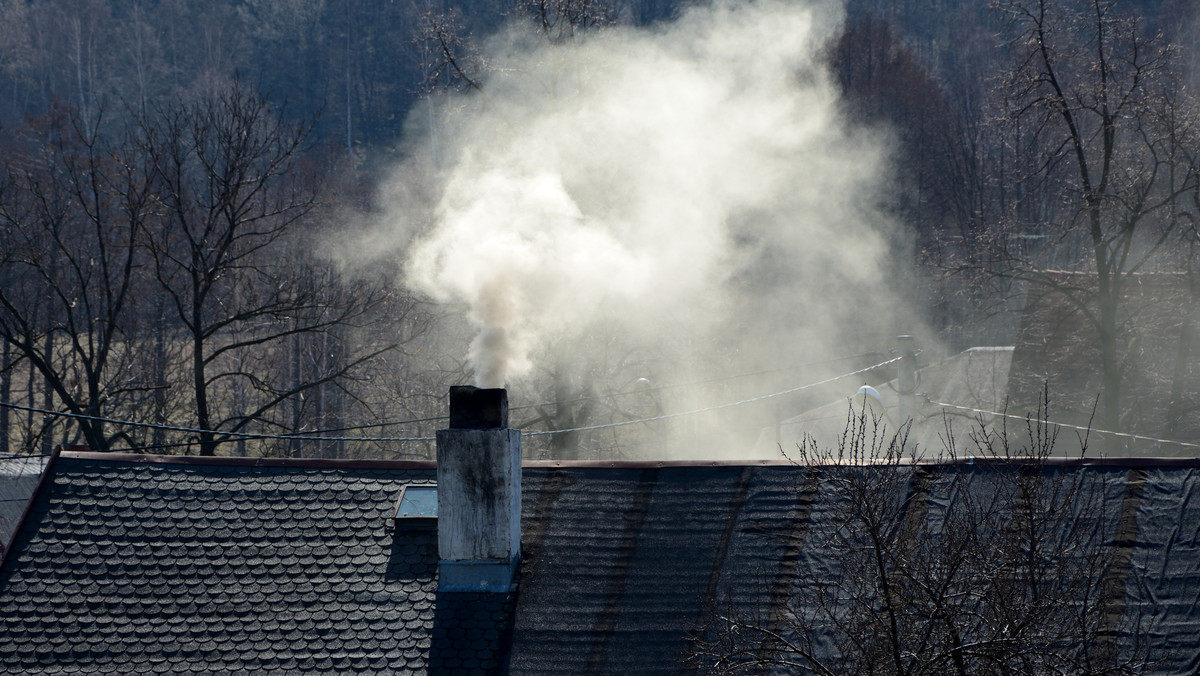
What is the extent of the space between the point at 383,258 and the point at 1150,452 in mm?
23587

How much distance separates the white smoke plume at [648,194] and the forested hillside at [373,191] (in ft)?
1.51

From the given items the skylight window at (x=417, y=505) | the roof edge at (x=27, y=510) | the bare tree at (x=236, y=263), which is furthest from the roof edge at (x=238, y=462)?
the bare tree at (x=236, y=263)

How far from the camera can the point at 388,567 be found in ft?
27.2

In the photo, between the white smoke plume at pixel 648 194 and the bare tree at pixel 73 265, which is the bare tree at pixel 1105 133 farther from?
the bare tree at pixel 73 265

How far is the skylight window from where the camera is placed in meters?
8.47

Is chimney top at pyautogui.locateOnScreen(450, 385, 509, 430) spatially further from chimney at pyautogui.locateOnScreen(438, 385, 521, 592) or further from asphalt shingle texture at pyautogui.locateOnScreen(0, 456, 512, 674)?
asphalt shingle texture at pyautogui.locateOnScreen(0, 456, 512, 674)

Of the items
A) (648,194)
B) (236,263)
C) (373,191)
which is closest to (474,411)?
(648,194)

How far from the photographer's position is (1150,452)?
1980 cm

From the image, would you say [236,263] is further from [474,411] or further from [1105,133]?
[474,411]

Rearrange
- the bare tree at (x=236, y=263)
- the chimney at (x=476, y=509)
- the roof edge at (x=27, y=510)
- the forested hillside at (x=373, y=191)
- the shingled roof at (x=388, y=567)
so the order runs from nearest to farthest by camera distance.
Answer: the shingled roof at (x=388, y=567), the chimney at (x=476, y=509), the roof edge at (x=27, y=510), the bare tree at (x=236, y=263), the forested hillside at (x=373, y=191)

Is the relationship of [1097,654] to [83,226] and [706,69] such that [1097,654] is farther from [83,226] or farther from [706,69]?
[83,226]

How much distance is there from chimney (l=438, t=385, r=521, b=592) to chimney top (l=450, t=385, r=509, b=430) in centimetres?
4

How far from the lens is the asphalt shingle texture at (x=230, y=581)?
771 centimetres

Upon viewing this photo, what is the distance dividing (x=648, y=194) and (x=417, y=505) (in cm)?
1505
